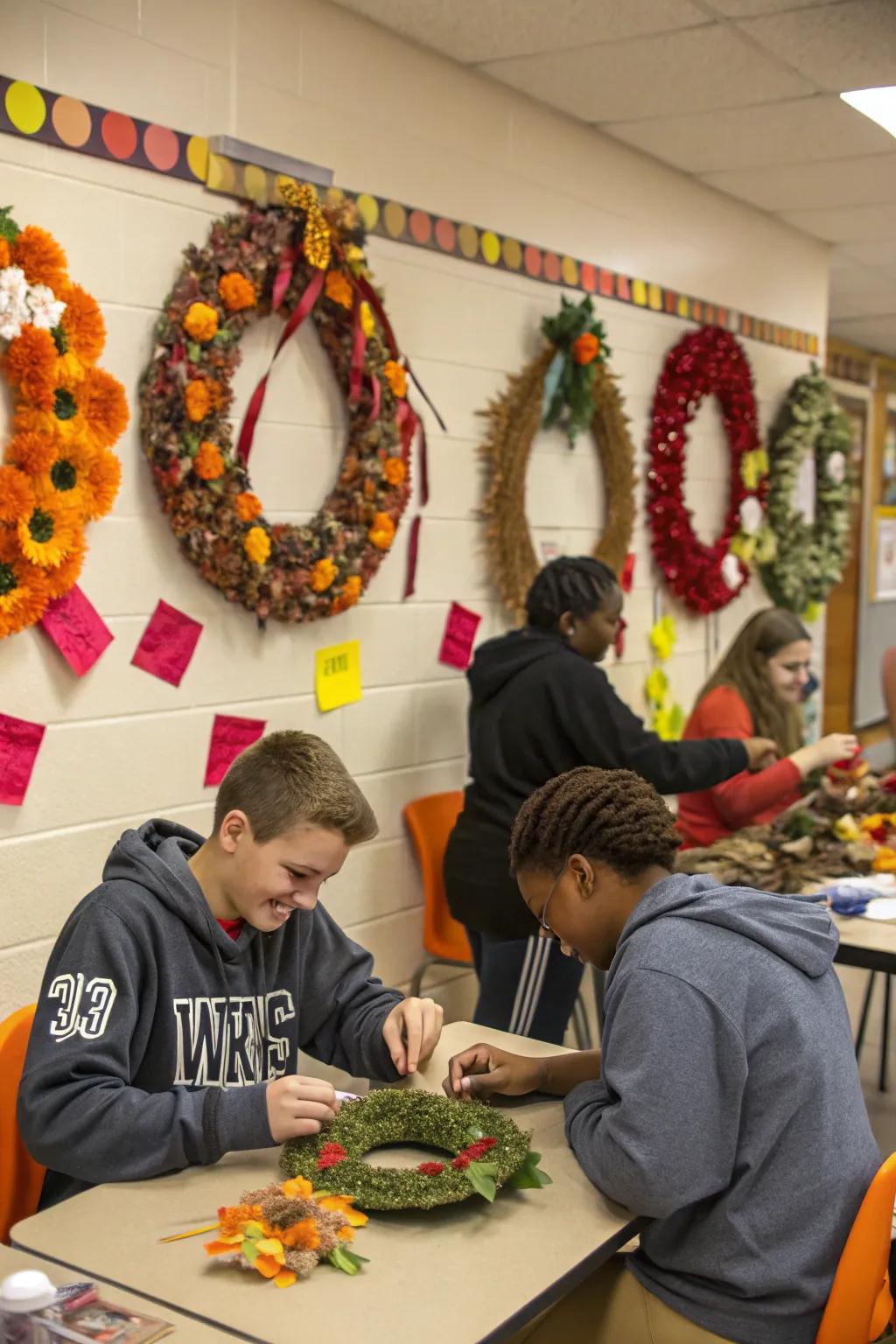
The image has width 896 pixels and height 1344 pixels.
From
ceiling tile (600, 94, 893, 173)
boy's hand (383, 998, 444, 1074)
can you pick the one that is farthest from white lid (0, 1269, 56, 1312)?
ceiling tile (600, 94, 893, 173)

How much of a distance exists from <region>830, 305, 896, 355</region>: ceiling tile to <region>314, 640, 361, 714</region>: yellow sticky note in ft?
16.8

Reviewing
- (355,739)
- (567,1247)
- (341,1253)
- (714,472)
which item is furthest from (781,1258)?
(714,472)

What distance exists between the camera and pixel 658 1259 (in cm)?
172

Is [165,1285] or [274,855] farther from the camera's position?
[274,855]

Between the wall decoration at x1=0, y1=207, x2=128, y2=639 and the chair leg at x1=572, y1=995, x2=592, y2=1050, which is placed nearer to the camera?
the wall decoration at x1=0, y1=207, x2=128, y2=639

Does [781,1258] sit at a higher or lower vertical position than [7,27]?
lower

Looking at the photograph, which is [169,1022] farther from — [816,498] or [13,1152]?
[816,498]

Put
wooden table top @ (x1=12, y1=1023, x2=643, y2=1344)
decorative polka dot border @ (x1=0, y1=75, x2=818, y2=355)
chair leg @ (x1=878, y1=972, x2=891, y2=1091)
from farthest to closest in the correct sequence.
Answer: chair leg @ (x1=878, y1=972, x2=891, y2=1091), decorative polka dot border @ (x1=0, y1=75, x2=818, y2=355), wooden table top @ (x1=12, y1=1023, x2=643, y2=1344)

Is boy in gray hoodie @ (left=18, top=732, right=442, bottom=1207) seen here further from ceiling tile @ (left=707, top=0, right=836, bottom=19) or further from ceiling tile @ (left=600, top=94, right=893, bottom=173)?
ceiling tile @ (left=600, top=94, right=893, bottom=173)

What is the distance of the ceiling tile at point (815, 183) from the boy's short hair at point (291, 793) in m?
3.66

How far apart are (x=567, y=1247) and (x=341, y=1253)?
0.84ft

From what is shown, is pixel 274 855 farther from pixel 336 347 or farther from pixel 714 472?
Result: pixel 714 472

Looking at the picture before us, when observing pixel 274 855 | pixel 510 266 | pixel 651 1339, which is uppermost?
pixel 510 266

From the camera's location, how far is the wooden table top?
137 centimetres
